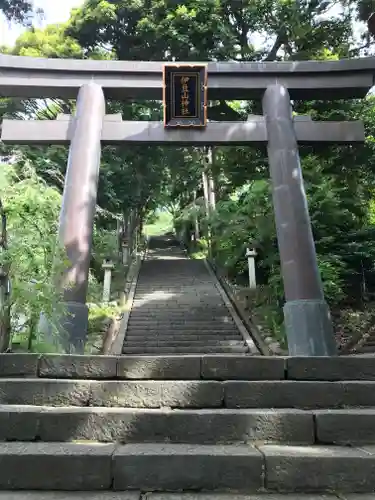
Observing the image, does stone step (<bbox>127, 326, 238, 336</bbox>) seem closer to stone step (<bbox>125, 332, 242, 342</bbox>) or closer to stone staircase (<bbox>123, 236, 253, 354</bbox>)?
stone staircase (<bbox>123, 236, 253, 354</bbox>)

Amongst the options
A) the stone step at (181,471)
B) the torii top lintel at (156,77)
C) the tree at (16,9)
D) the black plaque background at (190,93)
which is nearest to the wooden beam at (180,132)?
the black plaque background at (190,93)

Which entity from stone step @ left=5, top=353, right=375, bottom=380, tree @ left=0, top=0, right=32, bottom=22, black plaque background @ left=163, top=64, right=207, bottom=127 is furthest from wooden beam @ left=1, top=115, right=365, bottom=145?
stone step @ left=5, top=353, right=375, bottom=380

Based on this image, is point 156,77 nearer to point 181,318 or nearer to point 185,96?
point 185,96

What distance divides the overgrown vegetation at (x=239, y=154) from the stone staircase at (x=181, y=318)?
989mm

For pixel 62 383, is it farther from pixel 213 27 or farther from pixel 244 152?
pixel 213 27

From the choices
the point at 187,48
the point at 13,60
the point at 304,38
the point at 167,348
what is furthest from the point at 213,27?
the point at 167,348

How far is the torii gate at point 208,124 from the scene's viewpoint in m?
8.73

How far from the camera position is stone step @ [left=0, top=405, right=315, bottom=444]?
2533mm

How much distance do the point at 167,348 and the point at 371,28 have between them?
6859 mm

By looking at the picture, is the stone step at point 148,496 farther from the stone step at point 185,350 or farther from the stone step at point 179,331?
the stone step at point 179,331

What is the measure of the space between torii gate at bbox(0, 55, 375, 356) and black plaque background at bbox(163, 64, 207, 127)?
0.18 m

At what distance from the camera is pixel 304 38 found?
14.4 metres

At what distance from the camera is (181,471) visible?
2.21 m

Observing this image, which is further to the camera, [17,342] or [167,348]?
[167,348]
